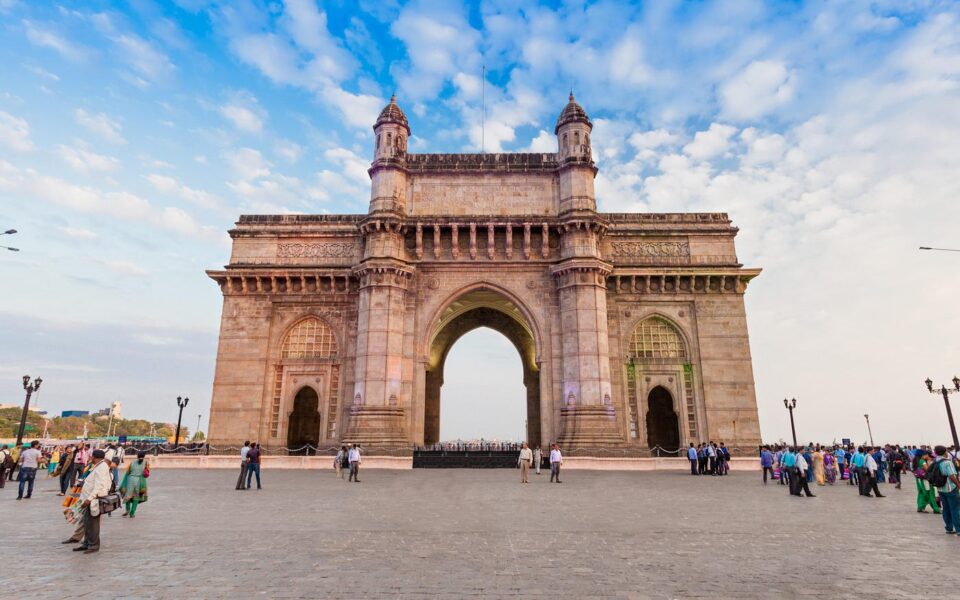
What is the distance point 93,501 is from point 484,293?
23458 mm

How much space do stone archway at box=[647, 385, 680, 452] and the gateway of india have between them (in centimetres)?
372

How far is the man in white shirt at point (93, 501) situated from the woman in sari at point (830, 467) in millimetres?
22632

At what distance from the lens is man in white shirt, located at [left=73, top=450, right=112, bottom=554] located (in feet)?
23.8

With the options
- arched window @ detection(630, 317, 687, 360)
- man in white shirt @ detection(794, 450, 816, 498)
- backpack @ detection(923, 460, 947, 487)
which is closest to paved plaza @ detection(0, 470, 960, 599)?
backpack @ detection(923, 460, 947, 487)

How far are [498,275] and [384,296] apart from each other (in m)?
6.13

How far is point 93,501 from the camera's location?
737 centimetres

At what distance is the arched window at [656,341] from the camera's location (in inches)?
1142

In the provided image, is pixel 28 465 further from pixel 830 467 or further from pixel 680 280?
pixel 680 280

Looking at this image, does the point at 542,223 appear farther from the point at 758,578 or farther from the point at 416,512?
the point at 758,578

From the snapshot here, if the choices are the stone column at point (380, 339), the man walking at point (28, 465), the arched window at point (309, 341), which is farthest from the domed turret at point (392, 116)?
the man walking at point (28, 465)

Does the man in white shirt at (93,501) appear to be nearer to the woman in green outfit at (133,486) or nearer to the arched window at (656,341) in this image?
the woman in green outfit at (133,486)

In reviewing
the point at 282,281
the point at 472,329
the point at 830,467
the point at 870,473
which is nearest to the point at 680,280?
the point at 830,467

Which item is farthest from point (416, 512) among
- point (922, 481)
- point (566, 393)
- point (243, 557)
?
point (566, 393)

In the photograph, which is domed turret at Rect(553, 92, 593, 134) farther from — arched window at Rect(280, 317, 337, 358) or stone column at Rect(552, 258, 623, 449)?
arched window at Rect(280, 317, 337, 358)
